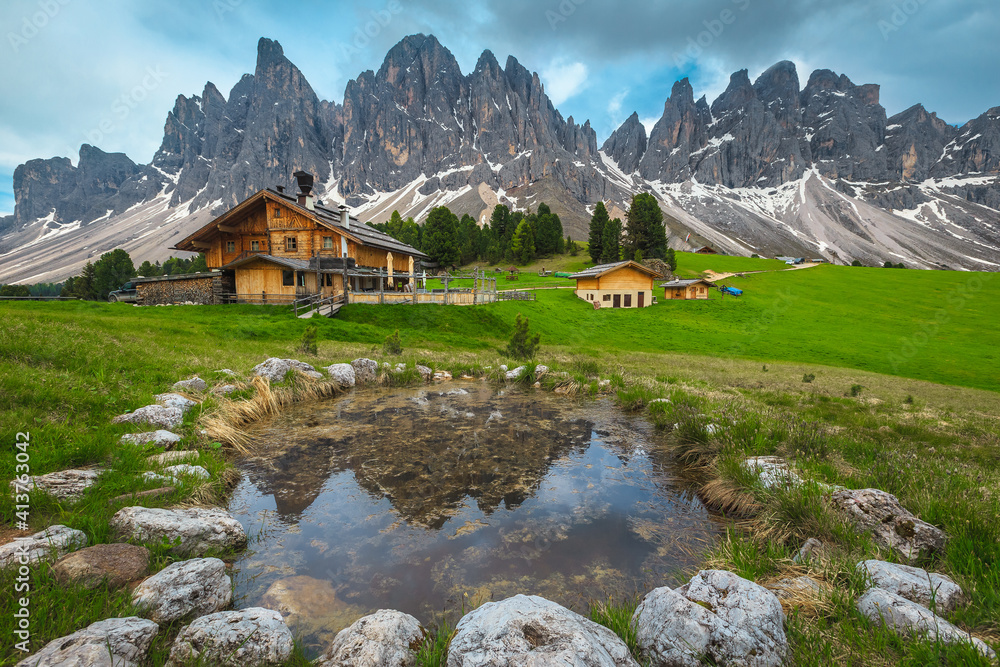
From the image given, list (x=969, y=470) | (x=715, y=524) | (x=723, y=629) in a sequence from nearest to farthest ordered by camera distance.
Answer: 1. (x=723, y=629)
2. (x=715, y=524)
3. (x=969, y=470)

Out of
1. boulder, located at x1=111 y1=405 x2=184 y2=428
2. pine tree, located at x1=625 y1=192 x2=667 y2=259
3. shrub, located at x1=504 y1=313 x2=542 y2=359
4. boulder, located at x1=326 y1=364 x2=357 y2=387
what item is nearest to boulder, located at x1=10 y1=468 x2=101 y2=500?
boulder, located at x1=111 y1=405 x2=184 y2=428

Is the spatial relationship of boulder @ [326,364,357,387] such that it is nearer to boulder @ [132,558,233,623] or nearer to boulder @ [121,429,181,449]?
boulder @ [121,429,181,449]

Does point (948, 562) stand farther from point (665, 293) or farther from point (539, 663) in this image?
point (665, 293)

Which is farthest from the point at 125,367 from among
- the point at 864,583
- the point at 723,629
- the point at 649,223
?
the point at 649,223

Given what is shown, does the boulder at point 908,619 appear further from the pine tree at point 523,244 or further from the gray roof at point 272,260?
the pine tree at point 523,244

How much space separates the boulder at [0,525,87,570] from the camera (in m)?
3.71

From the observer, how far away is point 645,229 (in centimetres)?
6775

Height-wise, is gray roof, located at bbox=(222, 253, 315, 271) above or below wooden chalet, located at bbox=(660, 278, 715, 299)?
above

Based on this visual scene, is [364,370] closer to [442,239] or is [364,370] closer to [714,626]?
[714,626]

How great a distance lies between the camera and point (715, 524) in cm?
648

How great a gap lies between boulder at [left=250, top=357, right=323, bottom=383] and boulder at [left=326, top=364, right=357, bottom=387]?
590 millimetres

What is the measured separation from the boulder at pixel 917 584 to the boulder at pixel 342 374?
1318 centimetres

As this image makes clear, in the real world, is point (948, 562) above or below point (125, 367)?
below

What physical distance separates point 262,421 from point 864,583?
11.9 meters
